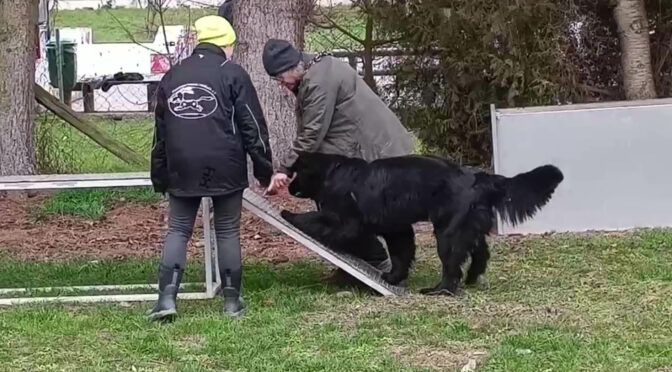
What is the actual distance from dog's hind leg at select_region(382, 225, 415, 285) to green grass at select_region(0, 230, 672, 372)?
19 cm

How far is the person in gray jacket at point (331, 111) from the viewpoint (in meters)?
5.96

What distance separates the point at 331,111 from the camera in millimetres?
6043

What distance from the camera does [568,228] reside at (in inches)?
324

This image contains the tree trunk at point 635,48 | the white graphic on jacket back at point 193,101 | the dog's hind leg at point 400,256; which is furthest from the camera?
the tree trunk at point 635,48

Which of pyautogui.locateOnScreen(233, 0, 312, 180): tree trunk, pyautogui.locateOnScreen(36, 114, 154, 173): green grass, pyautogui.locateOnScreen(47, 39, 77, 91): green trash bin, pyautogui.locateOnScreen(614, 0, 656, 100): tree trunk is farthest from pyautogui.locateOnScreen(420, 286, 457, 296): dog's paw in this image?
pyautogui.locateOnScreen(47, 39, 77, 91): green trash bin

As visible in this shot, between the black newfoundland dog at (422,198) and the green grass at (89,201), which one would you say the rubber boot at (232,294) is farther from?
the green grass at (89,201)

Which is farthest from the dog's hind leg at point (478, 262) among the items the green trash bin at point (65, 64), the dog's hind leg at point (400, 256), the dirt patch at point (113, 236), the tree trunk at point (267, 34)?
the green trash bin at point (65, 64)

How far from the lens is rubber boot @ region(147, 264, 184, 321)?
18.3 ft

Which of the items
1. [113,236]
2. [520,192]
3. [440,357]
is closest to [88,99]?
[113,236]

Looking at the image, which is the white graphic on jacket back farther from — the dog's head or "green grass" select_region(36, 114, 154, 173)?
"green grass" select_region(36, 114, 154, 173)

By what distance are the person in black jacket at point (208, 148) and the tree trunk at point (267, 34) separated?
381 centimetres

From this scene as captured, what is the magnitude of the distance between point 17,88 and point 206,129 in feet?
16.9

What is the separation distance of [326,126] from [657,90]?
15.3 feet

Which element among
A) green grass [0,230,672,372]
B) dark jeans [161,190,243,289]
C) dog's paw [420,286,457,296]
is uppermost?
dark jeans [161,190,243,289]
